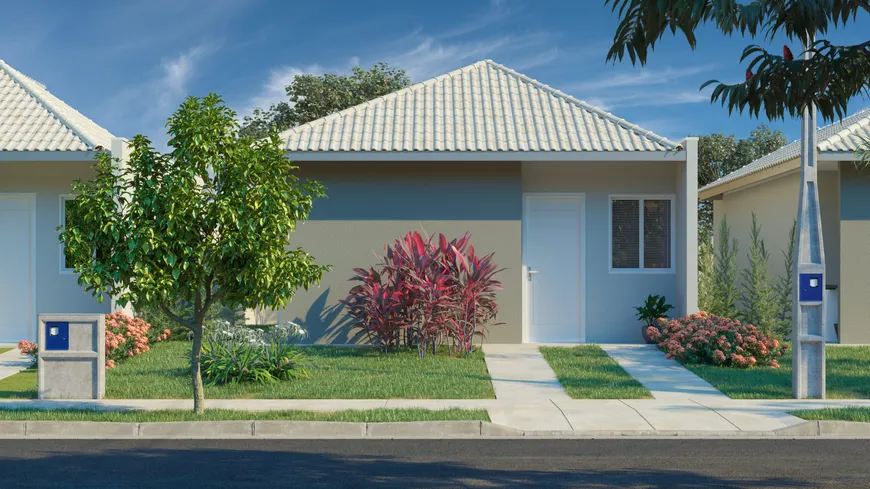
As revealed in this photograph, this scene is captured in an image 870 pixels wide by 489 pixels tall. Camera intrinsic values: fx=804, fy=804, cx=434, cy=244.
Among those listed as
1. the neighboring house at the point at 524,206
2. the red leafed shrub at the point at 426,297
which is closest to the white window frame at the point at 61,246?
the neighboring house at the point at 524,206

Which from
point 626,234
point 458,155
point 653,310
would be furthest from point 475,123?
point 653,310

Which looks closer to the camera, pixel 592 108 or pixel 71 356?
pixel 71 356

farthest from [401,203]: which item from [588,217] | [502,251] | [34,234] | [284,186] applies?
[34,234]

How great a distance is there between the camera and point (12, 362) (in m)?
12.6

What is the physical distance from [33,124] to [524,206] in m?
9.23

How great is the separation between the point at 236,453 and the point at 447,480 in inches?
83.2

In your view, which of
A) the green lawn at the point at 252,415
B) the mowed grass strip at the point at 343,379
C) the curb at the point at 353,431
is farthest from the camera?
the mowed grass strip at the point at 343,379

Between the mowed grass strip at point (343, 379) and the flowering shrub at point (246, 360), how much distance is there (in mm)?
221

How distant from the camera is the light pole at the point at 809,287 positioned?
9492 mm

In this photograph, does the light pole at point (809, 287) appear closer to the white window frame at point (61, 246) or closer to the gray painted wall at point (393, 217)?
the gray painted wall at point (393, 217)

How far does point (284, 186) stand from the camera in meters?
8.38

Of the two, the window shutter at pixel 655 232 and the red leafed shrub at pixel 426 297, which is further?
the window shutter at pixel 655 232

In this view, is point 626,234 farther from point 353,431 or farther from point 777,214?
point 353,431

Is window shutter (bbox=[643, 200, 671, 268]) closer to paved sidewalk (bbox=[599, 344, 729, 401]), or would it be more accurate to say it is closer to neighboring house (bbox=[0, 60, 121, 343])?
paved sidewalk (bbox=[599, 344, 729, 401])
